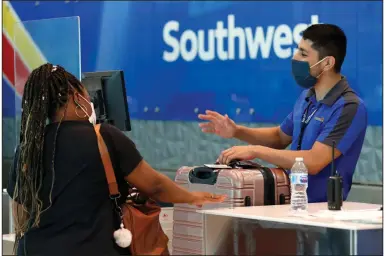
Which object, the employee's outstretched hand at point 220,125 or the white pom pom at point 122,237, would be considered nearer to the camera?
the white pom pom at point 122,237

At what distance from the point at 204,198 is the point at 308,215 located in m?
0.54

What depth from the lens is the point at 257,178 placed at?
143 inches

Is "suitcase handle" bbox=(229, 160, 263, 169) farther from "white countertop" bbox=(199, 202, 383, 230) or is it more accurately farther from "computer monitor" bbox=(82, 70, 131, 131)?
"computer monitor" bbox=(82, 70, 131, 131)

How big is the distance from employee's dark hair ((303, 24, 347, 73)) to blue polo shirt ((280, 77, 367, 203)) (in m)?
0.15

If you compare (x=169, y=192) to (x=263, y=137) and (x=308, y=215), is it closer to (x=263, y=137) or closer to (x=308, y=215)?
(x=308, y=215)

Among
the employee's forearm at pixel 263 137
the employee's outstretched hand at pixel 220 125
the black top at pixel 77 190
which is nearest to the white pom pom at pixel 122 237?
the black top at pixel 77 190

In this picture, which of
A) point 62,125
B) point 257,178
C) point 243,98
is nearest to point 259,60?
point 243,98

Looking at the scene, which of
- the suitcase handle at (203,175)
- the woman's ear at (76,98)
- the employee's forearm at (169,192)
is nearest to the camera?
the woman's ear at (76,98)

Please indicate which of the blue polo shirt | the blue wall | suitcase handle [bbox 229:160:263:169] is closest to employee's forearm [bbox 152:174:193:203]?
suitcase handle [bbox 229:160:263:169]

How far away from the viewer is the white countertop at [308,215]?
2985mm

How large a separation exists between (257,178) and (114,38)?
3.43m

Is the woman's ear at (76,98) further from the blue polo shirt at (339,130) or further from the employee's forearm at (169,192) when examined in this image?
the blue polo shirt at (339,130)

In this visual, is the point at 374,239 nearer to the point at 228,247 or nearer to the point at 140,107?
the point at 228,247

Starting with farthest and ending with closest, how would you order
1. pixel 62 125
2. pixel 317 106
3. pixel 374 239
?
pixel 317 106
pixel 62 125
pixel 374 239
